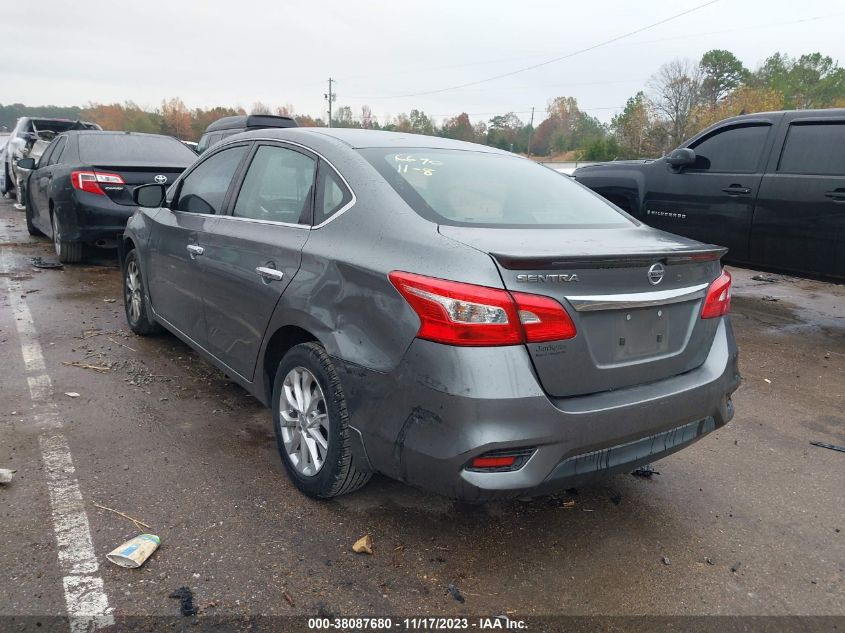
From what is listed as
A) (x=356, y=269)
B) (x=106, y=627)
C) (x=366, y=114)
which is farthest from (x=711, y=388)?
(x=366, y=114)

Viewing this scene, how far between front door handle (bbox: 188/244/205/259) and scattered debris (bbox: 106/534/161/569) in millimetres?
1747

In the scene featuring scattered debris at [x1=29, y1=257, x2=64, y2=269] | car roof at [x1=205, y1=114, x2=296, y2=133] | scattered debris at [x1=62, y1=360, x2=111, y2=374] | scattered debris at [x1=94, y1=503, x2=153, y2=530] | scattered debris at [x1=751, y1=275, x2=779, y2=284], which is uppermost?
car roof at [x1=205, y1=114, x2=296, y2=133]

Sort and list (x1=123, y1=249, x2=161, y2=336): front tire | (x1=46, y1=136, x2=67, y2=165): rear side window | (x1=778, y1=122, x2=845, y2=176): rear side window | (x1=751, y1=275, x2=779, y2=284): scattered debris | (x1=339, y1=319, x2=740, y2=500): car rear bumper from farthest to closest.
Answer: (x1=751, y1=275, x2=779, y2=284): scattered debris, (x1=46, y1=136, x2=67, y2=165): rear side window, (x1=778, y1=122, x2=845, y2=176): rear side window, (x1=123, y1=249, x2=161, y2=336): front tire, (x1=339, y1=319, x2=740, y2=500): car rear bumper

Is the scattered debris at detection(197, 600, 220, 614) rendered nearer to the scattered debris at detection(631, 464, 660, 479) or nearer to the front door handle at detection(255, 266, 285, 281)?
the front door handle at detection(255, 266, 285, 281)

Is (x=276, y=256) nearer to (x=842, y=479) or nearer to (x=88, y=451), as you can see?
(x=88, y=451)

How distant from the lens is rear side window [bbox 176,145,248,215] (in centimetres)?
388

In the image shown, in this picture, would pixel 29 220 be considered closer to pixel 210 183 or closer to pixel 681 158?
pixel 210 183

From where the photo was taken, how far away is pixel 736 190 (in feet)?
21.6

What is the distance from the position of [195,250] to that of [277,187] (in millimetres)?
833

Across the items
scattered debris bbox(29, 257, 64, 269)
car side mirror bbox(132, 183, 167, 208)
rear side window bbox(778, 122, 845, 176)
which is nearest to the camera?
car side mirror bbox(132, 183, 167, 208)

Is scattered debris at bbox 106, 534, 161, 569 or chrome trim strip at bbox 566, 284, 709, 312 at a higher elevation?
chrome trim strip at bbox 566, 284, 709, 312

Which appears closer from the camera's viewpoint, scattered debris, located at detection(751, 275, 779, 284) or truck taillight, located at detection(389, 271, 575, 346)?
truck taillight, located at detection(389, 271, 575, 346)

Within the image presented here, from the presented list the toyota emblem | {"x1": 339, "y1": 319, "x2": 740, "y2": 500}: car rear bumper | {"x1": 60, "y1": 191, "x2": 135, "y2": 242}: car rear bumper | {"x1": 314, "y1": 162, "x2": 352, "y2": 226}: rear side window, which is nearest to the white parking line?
{"x1": 339, "y1": 319, "x2": 740, "y2": 500}: car rear bumper

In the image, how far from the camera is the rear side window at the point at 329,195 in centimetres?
290
